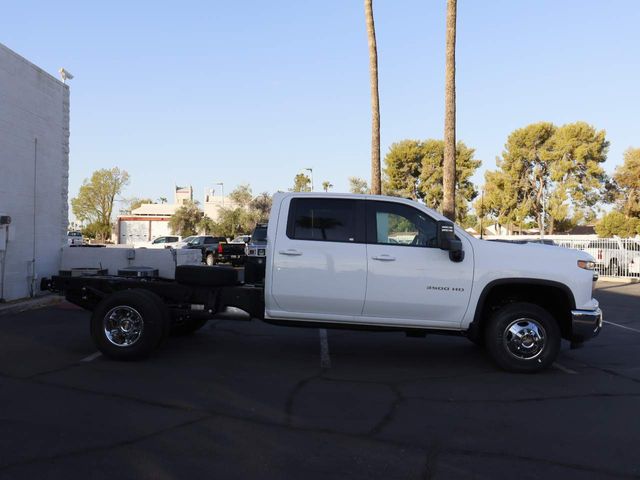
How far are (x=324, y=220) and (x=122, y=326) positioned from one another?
9.53 ft

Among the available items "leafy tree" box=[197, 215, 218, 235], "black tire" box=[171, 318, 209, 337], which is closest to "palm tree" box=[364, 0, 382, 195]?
"black tire" box=[171, 318, 209, 337]

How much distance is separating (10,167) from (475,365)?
10.4 metres

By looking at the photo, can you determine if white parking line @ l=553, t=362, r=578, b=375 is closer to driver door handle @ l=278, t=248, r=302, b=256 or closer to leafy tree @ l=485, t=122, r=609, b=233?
driver door handle @ l=278, t=248, r=302, b=256

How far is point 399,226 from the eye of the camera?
23.6 ft

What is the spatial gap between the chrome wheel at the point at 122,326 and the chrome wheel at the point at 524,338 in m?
4.59

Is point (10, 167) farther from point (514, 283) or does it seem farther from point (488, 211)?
point (488, 211)

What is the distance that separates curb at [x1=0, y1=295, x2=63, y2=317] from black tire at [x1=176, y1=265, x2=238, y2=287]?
17.9ft

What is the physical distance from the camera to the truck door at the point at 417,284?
6.96 m

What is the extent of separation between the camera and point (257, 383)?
255 inches

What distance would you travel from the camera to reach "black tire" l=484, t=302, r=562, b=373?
7020mm

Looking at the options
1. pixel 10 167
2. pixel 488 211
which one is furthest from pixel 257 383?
pixel 488 211

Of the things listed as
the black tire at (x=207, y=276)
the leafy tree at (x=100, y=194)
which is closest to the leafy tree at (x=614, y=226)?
the black tire at (x=207, y=276)

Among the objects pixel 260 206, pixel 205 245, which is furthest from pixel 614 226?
pixel 260 206

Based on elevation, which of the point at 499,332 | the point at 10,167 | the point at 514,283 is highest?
the point at 10,167
